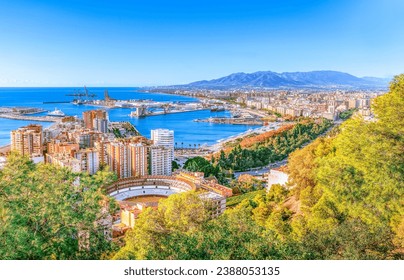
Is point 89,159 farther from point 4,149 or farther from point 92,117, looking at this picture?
point 92,117

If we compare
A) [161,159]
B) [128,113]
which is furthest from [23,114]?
[128,113]

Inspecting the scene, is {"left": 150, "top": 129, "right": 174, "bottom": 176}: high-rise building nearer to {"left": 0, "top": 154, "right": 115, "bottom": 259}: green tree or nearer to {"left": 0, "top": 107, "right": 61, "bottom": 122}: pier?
{"left": 0, "top": 107, "right": 61, "bottom": 122}: pier

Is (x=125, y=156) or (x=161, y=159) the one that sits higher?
(x=125, y=156)

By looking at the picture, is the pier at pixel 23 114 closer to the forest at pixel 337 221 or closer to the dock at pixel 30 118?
the dock at pixel 30 118

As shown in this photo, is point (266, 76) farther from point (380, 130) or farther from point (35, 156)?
point (35, 156)

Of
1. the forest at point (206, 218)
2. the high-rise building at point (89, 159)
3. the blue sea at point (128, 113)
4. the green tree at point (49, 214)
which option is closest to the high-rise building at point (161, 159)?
the high-rise building at point (89, 159)
